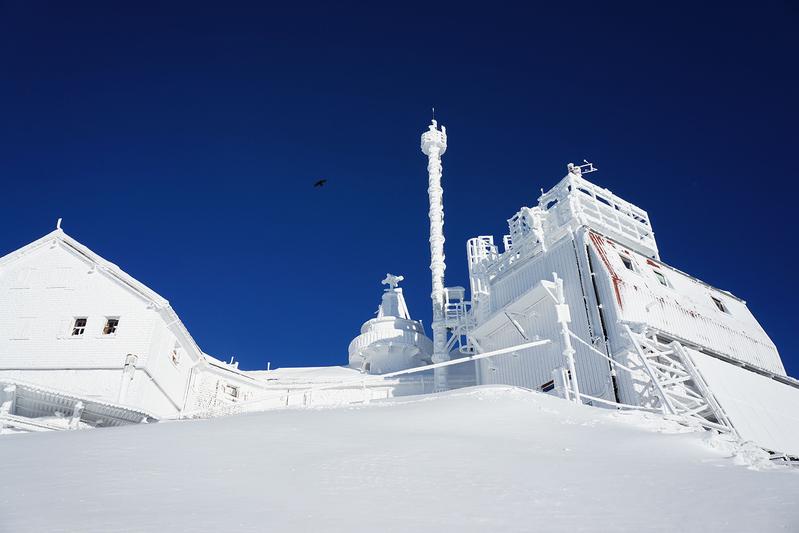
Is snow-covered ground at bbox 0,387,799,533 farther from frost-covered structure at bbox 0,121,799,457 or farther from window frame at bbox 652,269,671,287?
window frame at bbox 652,269,671,287

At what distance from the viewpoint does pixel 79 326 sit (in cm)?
2625

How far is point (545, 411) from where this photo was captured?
10562 mm

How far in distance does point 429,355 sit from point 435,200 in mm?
11044

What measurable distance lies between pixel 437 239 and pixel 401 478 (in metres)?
33.5

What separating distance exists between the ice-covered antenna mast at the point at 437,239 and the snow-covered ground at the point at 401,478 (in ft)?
73.8

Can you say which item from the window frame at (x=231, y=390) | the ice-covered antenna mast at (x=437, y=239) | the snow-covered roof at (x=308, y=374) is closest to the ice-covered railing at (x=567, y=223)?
the ice-covered antenna mast at (x=437, y=239)

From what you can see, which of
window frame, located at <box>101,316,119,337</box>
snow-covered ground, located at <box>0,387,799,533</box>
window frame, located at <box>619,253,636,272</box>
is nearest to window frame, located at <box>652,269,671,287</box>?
window frame, located at <box>619,253,636,272</box>

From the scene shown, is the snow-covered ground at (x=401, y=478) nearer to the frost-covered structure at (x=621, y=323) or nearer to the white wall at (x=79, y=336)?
the frost-covered structure at (x=621, y=323)

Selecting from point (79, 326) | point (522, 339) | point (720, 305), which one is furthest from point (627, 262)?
point (79, 326)

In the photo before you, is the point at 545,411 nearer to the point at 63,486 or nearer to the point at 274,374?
the point at 63,486

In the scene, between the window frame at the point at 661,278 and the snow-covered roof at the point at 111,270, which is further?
the window frame at the point at 661,278

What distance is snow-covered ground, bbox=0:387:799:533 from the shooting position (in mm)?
5125

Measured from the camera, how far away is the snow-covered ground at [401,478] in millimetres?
5125

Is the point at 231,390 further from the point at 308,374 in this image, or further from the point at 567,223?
the point at 567,223
